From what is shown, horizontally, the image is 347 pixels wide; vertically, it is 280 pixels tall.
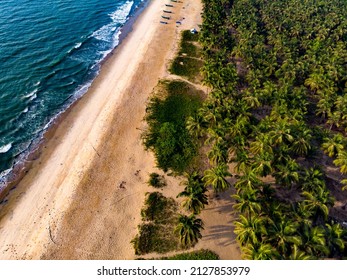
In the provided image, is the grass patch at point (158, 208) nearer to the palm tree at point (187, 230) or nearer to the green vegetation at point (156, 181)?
the green vegetation at point (156, 181)

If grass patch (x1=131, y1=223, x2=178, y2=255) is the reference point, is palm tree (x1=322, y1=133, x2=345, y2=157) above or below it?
above

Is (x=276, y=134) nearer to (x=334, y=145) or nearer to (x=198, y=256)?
(x=334, y=145)

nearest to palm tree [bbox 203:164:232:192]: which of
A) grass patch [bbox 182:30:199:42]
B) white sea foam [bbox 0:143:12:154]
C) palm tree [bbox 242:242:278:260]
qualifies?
palm tree [bbox 242:242:278:260]

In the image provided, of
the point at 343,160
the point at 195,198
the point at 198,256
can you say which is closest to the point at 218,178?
the point at 195,198

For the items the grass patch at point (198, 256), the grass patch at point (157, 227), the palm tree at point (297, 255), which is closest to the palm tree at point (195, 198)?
the grass patch at point (157, 227)

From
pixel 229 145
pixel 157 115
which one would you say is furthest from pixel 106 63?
pixel 229 145

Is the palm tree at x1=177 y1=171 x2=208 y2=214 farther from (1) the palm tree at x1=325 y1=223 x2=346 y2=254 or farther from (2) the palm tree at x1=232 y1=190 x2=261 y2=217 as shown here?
(1) the palm tree at x1=325 y1=223 x2=346 y2=254

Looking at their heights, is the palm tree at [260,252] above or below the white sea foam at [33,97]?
above
